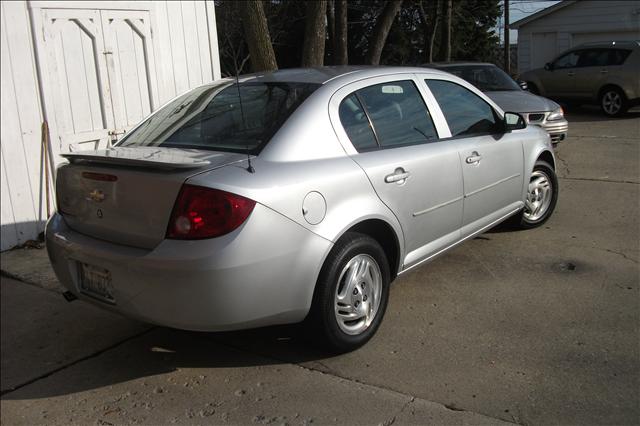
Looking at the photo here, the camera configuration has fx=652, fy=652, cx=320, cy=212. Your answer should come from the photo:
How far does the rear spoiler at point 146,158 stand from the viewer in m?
3.36

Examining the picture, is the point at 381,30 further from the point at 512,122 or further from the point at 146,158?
the point at 146,158

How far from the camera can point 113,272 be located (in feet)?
11.3

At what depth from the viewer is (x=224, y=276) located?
319 centimetres

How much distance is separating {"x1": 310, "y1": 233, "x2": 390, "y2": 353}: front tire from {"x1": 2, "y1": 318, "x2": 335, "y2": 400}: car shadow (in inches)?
6.8

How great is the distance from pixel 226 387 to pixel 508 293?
225 centimetres

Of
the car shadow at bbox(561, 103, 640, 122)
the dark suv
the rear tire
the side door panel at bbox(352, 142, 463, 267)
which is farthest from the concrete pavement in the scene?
the dark suv

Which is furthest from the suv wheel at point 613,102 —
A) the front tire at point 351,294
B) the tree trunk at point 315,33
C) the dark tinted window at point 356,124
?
the front tire at point 351,294

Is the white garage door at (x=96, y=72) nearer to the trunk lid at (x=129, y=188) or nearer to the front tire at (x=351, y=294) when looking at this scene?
the trunk lid at (x=129, y=188)

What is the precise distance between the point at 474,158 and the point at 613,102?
40.5ft

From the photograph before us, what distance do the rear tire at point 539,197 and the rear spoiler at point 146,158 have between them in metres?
3.65

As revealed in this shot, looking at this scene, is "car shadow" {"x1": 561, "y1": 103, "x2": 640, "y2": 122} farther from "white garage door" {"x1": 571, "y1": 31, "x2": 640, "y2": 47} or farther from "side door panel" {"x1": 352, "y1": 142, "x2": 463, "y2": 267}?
"side door panel" {"x1": 352, "y1": 142, "x2": 463, "y2": 267}

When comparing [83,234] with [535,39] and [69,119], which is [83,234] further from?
[535,39]

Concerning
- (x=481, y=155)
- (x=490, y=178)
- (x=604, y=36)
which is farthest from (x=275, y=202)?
(x=604, y=36)

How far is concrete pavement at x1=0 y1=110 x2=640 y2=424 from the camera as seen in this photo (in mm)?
3348
